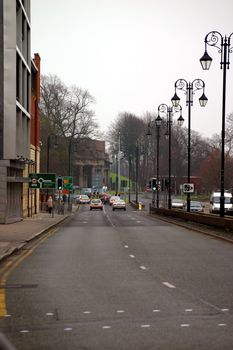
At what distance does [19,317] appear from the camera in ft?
28.7

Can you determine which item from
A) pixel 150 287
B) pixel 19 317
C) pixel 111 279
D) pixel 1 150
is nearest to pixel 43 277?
pixel 111 279

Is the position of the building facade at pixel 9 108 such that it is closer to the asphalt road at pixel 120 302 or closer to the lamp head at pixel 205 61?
the lamp head at pixel 205 61

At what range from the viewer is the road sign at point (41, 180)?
44250 mm

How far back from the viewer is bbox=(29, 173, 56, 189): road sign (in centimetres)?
4425

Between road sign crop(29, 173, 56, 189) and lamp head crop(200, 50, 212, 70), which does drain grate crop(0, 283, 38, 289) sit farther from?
road sign crop(29, 173, 56, 189)

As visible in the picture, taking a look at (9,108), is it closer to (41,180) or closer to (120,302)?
(41,180)

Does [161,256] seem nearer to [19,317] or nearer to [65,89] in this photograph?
[19,317]

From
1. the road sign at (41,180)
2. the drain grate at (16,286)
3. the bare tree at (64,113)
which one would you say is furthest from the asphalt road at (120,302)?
the bare tree at (64,113)

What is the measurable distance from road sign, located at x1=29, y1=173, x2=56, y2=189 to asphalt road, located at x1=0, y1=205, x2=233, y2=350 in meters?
25.3

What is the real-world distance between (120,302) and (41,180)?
115 ft

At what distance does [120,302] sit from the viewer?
10.1 metres

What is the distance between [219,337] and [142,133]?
5284 inches

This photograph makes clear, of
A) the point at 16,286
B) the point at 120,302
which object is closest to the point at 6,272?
the point at 16,286

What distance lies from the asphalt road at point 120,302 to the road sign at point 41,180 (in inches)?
997
